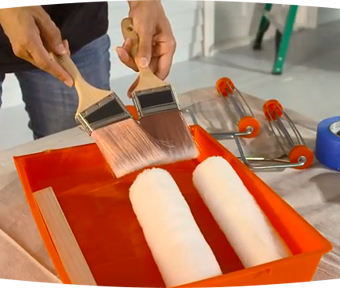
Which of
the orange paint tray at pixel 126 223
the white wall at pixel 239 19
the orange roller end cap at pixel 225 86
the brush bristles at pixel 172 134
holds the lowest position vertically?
the white wall at pixel 239 19

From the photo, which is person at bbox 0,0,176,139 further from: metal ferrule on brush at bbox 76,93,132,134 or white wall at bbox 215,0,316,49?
white wall at bbox 215,0,316,49

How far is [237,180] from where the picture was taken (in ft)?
1.83

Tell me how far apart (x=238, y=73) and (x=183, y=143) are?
4.60ft

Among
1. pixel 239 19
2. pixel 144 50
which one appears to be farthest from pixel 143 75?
pixel 239 19

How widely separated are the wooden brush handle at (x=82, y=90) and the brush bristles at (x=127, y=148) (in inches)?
1.6

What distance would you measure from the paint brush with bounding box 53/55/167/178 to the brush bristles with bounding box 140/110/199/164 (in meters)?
0.01

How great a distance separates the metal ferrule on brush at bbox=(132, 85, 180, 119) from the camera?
62cm

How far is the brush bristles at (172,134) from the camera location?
0.60 meters

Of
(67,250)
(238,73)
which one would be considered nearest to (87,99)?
(67,250)

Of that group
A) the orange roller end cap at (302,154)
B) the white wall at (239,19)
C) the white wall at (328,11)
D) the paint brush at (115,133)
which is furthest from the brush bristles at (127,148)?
the white wall at (328,11)

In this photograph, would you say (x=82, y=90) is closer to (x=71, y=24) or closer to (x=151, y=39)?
(x=151, y=39)

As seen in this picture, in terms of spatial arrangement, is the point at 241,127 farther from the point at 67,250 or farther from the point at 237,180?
the point at 67,250

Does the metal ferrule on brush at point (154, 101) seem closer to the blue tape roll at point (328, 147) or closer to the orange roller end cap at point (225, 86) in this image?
the blue tape roll at point (328, 147)

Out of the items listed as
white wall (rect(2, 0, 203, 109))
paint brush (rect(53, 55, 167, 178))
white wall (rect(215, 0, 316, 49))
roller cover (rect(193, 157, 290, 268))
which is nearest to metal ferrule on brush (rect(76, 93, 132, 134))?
paint brush (rect(53, 55, 167, 178))
